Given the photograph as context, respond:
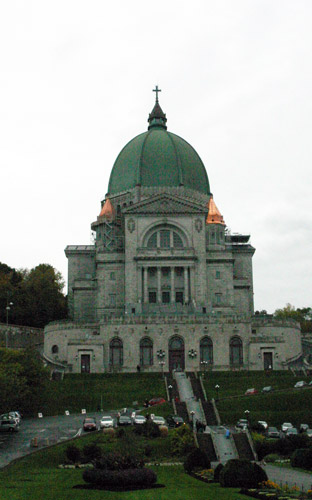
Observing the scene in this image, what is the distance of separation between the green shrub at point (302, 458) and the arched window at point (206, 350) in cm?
5085

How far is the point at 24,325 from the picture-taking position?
121 metres

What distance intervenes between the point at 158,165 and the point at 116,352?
35.3 metres

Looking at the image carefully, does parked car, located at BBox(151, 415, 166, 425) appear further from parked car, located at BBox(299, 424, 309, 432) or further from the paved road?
parked car, located at BBox(299, 424, 309, 432)

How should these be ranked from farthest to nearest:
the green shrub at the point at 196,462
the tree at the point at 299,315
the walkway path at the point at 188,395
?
the tree at the point at 299,315
the walkway path at the point at 188,395
the green shrub at the point at 196,462

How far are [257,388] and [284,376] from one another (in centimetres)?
700

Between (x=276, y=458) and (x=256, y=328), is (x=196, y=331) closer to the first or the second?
(x=256, y=328)

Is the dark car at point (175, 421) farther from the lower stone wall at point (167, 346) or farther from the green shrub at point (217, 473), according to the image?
the lower stone wall at point (167, 346)

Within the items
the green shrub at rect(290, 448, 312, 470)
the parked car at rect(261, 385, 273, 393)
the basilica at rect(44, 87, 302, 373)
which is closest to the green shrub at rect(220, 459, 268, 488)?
the green shrub at rect(290, 448, 312, 470)

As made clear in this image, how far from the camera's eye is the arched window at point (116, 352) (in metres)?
95.0

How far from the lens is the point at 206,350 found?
95.2 m

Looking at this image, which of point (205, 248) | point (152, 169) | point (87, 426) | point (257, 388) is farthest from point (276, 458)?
point (152, 169)

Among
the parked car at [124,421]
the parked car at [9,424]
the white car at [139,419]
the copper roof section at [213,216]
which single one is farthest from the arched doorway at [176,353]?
the parked car at [9,424]

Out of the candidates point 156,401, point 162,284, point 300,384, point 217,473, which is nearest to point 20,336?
point 162,284

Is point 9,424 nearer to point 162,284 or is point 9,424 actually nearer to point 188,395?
point 188,395
